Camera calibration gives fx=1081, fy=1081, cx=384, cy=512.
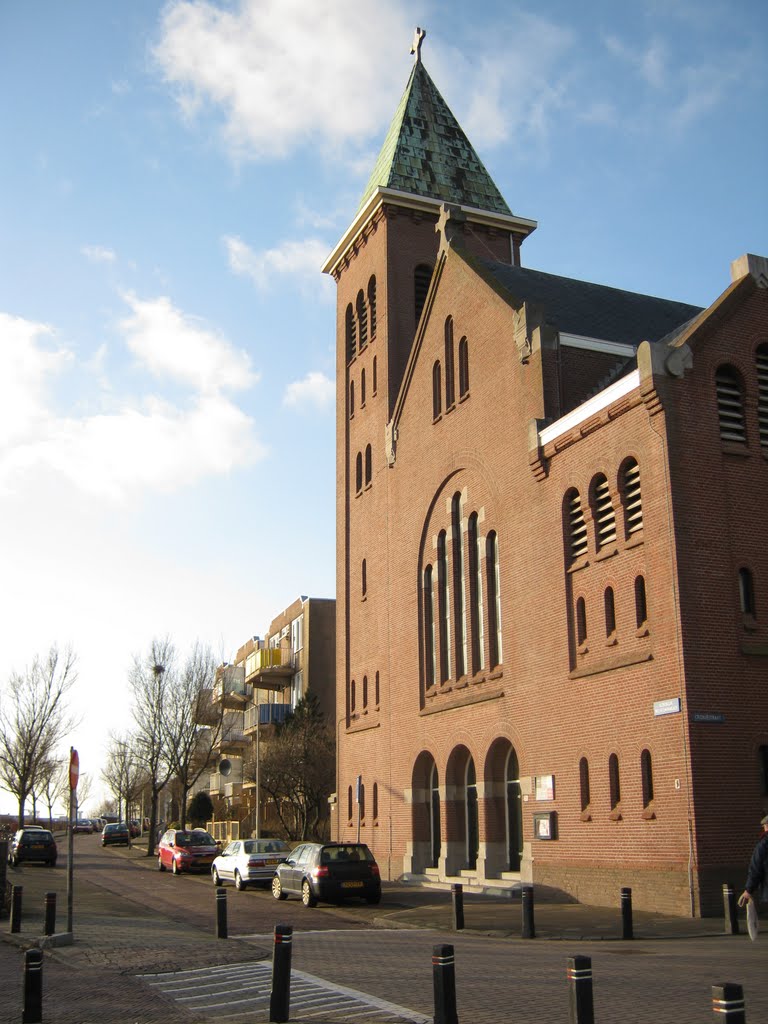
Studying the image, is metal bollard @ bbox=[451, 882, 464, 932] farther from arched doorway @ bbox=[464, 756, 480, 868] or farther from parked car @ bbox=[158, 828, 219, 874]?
parked car @ bbox=[158, 828, 219, 874]

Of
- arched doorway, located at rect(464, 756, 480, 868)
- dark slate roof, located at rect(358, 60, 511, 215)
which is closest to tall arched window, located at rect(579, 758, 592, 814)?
arched doorway, located at rect(464, 756, 480, 868)

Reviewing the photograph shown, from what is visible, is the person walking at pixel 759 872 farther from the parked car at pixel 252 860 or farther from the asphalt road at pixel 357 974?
the parked car at pixel 252 860

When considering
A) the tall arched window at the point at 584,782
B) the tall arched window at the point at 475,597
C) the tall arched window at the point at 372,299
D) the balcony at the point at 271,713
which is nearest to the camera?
the tall arched window at the point at 584,782

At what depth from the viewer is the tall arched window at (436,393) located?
108 feet

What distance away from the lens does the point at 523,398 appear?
27.1 meters

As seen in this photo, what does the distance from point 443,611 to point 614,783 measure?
32.8 ft

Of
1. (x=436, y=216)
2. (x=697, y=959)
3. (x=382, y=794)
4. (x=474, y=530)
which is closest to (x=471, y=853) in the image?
(x=382, y=794)

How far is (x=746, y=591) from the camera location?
839 inches

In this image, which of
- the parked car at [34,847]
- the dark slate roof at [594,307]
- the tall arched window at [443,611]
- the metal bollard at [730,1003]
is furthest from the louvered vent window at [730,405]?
the parked car at [34,847]

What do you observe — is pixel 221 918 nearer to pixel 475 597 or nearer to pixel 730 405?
pixel 475 597

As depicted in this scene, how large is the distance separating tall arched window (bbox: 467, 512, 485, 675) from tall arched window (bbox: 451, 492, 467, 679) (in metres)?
0.45

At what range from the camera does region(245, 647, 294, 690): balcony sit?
64.7 metres

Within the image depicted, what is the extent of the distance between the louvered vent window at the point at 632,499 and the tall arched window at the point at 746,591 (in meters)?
2.18

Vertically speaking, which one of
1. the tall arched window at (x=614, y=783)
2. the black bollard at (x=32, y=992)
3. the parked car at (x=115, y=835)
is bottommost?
the parked car at (x=115, y=835)
